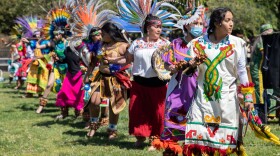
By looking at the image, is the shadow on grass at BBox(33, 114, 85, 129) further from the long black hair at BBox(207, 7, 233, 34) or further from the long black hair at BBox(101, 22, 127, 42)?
the long black hair at BBox(207, 7, 233, 34)

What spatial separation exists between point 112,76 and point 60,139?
1216 millimetres

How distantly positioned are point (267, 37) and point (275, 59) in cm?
39

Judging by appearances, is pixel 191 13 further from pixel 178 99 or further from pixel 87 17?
pixel 87 17

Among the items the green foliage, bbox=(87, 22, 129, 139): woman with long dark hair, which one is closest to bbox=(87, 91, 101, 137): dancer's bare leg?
bbox=(87, 22, 129, 139): woman with long dark hair

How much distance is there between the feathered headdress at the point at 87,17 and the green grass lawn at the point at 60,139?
1.59 meters

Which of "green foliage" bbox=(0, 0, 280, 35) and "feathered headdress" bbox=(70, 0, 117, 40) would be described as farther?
"green foliage" bbox=(0, 0, 280, 35)

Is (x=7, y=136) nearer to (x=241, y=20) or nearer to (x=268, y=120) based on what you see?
(x=268, y=120)

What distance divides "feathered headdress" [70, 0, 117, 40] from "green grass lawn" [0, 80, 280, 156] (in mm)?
1588

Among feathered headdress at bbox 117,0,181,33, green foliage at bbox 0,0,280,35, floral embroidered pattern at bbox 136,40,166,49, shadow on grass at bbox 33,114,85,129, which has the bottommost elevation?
shadow on grass at bbox 33,114,85,129

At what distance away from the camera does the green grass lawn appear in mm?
7195

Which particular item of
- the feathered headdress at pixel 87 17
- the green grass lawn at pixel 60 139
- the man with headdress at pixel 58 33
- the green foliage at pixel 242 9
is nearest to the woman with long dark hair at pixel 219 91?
the green grass lawn at pixel 60 139

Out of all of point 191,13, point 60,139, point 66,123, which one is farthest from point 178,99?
point 66,123

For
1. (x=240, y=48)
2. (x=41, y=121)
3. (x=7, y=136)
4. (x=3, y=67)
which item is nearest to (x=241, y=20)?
(x=3, y=67)

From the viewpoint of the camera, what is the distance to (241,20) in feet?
86.3
